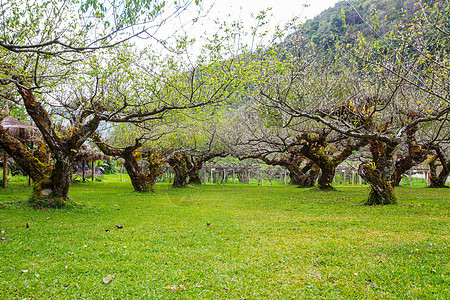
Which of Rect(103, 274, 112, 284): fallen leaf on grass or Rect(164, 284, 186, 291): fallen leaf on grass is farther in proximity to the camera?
Rect(103, 274, 112, 284): fallen leaf on grass

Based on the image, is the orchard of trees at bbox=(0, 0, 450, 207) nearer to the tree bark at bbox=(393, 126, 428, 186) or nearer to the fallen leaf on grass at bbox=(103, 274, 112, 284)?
the tree bark at bbox=(393, 126, 428, 186)

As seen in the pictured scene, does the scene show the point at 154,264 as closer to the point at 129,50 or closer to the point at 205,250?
the point at 205,250

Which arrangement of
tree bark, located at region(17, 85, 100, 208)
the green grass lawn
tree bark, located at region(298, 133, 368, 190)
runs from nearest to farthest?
1. the green grass lawn
2. tree bark, located at region(17, 85, 100, 208)
3. tree bark, located at region(298, 133, 368, 190)

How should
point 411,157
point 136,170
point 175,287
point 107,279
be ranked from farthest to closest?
1. point 136,170
2. point 411,157
3. point 107,279
4. point 175,287

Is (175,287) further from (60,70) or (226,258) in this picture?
(60,70)

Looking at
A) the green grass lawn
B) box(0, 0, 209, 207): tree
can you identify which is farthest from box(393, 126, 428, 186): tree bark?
box(0, 0, 209, 207): tree

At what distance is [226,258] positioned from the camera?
17.2 feet

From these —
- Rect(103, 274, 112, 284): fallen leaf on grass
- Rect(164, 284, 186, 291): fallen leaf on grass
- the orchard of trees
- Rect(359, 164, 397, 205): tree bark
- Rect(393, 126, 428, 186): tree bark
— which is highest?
the orchard of trees

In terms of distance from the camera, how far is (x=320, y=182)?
65.5ft

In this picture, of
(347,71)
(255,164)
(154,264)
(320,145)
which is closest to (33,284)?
(154,264)

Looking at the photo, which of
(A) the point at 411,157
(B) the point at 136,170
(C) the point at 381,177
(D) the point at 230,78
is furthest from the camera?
(B) the point at 136,170

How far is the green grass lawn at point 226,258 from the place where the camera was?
392 cm

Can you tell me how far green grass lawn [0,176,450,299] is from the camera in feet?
12.8

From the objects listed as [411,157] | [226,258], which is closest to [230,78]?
[226,258]
